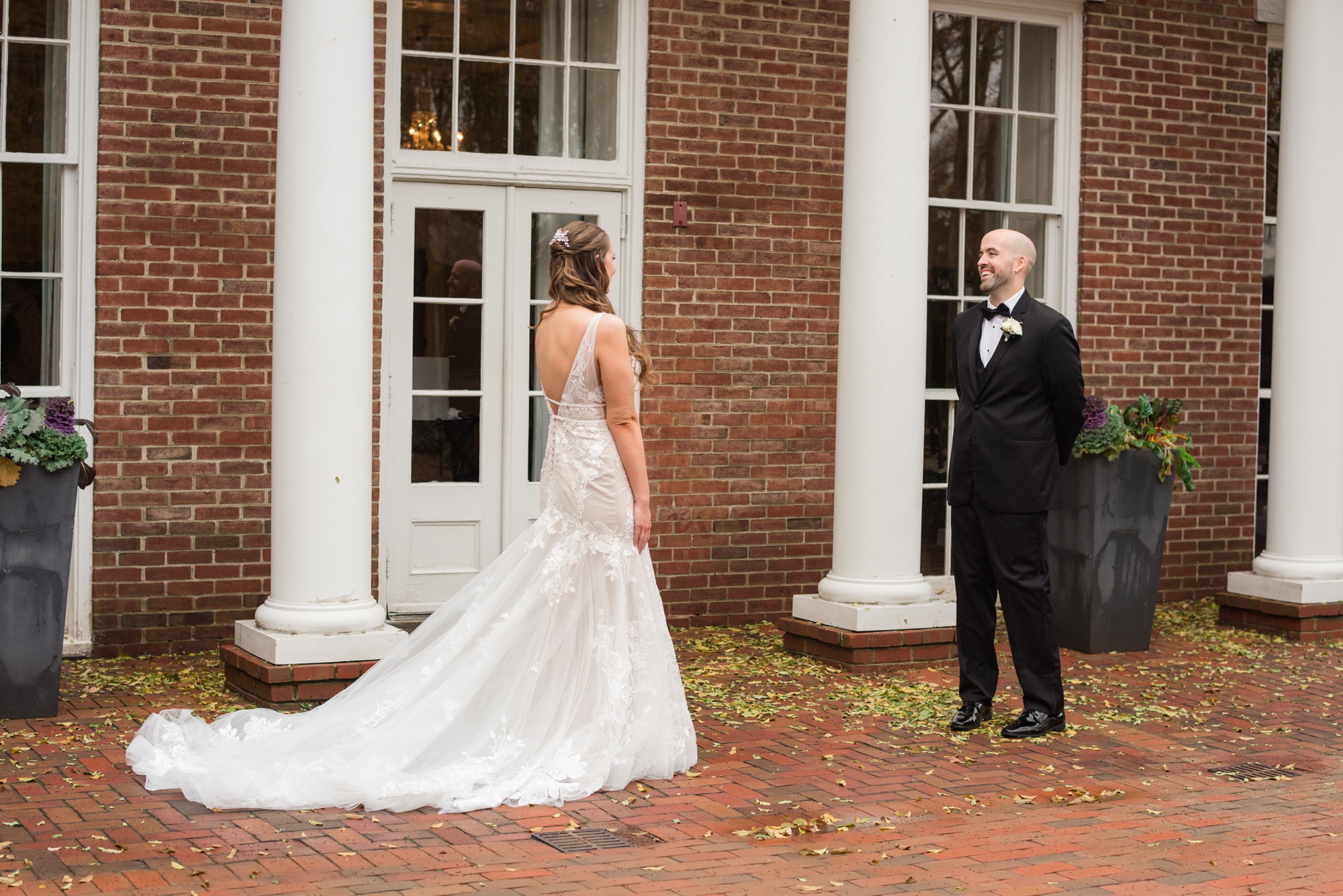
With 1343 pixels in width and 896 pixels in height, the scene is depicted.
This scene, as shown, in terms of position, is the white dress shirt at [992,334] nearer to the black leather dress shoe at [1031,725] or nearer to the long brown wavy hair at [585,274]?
the black leather dress shoe at [1031,725]

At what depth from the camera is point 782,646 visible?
7.67m

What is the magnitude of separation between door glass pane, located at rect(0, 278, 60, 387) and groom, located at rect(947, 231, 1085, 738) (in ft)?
13.6

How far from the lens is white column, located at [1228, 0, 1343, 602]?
27.1 ft

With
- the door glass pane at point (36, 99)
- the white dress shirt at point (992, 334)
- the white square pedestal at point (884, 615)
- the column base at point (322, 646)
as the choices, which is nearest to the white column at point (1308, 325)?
the white square pedestal at point (884, 615)

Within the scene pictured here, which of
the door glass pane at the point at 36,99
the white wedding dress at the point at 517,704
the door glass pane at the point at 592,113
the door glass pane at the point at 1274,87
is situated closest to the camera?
the white wedding dress at the point at 517,704

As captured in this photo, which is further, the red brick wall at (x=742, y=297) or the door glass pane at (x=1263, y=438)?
the door glass pane at (x=1263, y=438)

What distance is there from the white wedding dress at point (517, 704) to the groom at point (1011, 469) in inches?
52.2

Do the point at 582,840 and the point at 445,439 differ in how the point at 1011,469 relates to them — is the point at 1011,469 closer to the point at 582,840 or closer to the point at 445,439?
the point at 582,840

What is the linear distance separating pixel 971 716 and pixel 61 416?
3.65 metres

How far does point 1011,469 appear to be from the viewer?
5758mm

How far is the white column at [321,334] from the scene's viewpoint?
5.99 meters

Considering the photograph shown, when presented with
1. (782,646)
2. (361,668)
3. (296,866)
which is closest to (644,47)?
(782,646)

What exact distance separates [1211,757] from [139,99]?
17.7 ft

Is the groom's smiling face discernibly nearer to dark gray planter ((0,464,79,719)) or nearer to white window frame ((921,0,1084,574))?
white window frame ((921,0,1084,574))
